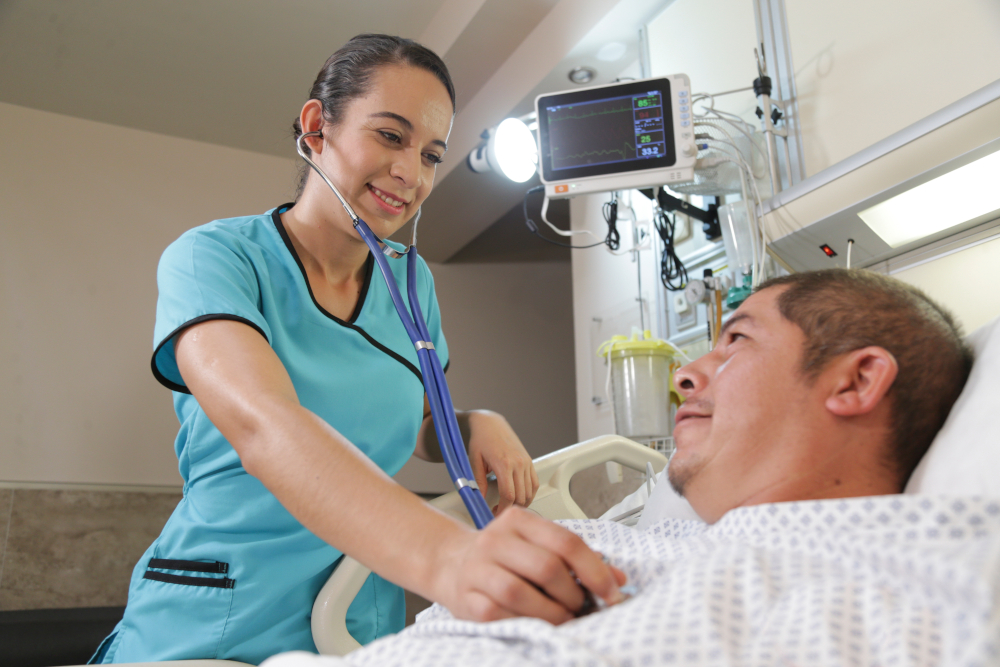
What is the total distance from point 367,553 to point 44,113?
4.16 metres

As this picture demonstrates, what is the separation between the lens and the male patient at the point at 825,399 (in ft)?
2.68

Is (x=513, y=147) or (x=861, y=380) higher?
(x=513, y=147)

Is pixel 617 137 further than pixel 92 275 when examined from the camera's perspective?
No

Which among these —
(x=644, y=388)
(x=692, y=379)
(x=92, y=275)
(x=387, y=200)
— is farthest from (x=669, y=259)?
(x=92, y=275)

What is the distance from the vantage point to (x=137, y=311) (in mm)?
3805

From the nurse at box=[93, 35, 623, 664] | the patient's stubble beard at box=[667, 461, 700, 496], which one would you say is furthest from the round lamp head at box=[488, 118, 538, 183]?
the patient's stubble beard at box=[667, 461, 700, 496]

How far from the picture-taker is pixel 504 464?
1115mm

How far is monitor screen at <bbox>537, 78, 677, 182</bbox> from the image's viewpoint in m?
1.90

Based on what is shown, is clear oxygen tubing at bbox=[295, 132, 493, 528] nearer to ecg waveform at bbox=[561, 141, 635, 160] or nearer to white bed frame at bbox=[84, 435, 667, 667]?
white bed frame at bbox=[84, 435, 667, 667]

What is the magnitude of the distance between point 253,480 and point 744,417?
71 centimetres

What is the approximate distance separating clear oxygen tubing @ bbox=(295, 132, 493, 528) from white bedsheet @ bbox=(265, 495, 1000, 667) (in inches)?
7.6

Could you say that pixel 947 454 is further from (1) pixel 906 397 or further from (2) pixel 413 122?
(2) pixel 413 122

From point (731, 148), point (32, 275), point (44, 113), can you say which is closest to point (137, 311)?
point (32, 275)

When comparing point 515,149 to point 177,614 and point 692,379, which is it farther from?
point 177,614
